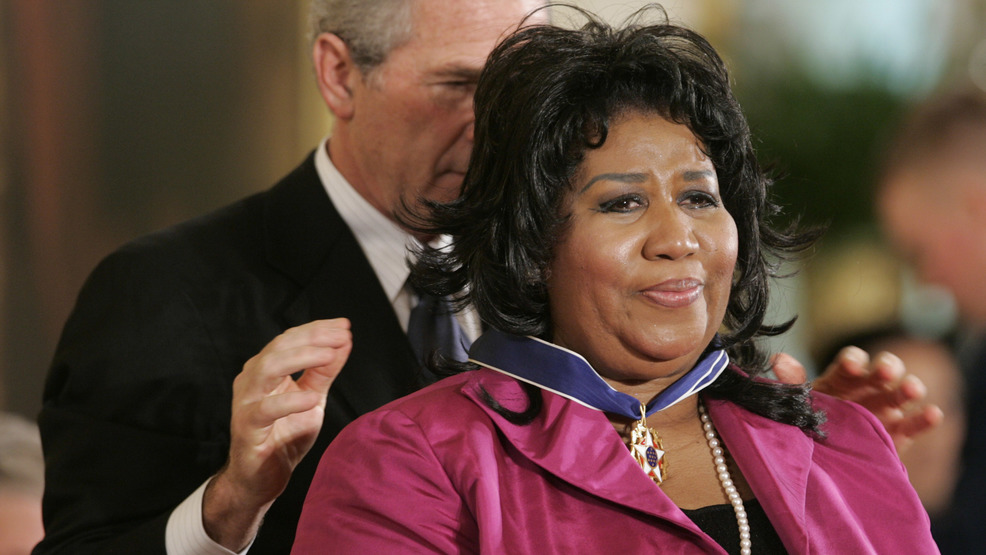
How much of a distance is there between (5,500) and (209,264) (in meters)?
0.88

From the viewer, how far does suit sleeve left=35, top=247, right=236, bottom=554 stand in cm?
181

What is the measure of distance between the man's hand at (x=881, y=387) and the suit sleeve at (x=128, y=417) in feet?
3.17

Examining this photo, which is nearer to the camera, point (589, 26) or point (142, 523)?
point (589, 26)

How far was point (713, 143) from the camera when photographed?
4.50ft

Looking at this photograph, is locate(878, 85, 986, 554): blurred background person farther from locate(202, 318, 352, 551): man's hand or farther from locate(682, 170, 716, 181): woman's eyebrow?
locate(202, 318, 352, 551): man's hand

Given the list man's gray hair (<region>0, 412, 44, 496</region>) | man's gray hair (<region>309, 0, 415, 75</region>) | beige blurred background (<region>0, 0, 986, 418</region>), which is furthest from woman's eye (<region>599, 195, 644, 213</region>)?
Answer: man's gray hair (<region>0, 412, 44, 496</region>)

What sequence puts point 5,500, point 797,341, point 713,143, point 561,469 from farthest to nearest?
point 797,341 → point 5,500 → point 713,143 → point 561,469

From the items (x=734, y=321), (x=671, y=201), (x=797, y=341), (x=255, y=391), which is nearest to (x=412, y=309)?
(x=255, y=391)

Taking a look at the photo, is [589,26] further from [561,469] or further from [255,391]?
[255,391]

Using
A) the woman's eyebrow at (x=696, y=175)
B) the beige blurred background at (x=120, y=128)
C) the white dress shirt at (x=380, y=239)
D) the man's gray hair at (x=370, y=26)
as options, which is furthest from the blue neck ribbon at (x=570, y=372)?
the beige blurred background at (x=120, y=128)

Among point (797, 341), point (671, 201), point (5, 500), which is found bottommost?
point (797, 341)

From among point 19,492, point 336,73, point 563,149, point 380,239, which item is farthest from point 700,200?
point 19,492

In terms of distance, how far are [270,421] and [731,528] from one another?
647 millimetres

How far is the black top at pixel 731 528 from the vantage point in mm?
1279
